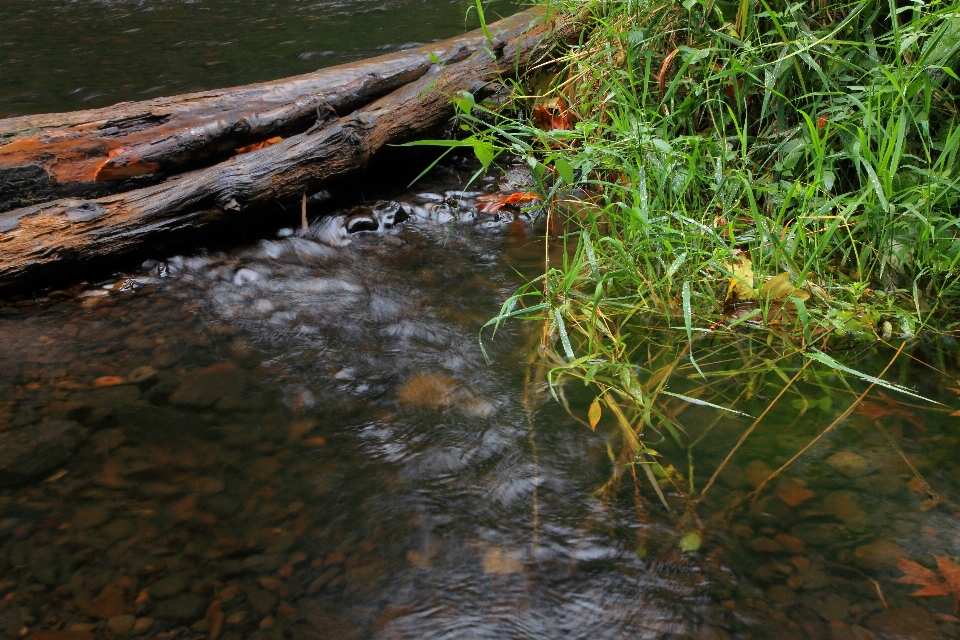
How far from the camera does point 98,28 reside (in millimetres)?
7199

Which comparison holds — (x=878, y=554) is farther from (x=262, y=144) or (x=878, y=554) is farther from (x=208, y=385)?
(x=262, y=144)

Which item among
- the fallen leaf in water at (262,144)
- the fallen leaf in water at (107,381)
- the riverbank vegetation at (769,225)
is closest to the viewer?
the riverbank vegetation at (769,225)

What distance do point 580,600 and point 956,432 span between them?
122cm

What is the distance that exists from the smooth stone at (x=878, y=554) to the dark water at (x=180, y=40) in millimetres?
4705

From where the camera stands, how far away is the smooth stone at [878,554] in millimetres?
1672

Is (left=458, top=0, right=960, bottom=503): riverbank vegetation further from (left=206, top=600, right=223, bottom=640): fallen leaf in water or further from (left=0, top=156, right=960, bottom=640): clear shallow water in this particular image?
(left=206, top=600, right=223, bottom=640): fallen leaf in water

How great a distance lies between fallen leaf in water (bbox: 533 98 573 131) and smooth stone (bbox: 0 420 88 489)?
103 inches

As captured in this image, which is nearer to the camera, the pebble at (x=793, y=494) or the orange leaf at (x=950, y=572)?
the orange leaf at (x=950, y=572)

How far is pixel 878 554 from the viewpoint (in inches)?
66.8

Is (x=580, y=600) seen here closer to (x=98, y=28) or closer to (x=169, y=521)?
(x=169, y=521)

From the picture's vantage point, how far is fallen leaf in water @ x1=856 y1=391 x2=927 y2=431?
6.85 ft

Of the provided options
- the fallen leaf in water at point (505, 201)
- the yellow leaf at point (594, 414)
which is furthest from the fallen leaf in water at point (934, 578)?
the fallen leaf in water at point (505, 201)

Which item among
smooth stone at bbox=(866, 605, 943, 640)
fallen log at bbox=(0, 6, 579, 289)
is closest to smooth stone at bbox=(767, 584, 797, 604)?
smooth stone at bbox=(866, 605, 943, 640)

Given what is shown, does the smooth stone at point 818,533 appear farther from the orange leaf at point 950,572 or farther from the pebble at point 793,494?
the orange leaf at point 950,572
